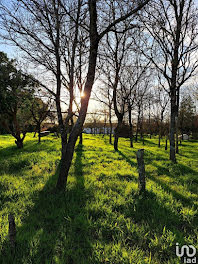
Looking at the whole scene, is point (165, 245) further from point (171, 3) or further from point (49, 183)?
point (171, 3)

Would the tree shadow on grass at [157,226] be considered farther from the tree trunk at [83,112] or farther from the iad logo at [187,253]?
the tree trunk at [83,112]

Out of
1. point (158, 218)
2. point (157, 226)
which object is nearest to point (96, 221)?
point (157, 226)

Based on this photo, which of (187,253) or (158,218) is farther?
(158,218)

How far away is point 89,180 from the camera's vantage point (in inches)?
221

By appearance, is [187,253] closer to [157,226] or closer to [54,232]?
[157,226]

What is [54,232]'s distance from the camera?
9.52 feet

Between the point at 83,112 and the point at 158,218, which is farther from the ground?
the point at 83,112

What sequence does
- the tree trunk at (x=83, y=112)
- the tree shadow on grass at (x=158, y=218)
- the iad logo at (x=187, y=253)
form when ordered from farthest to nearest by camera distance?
the tree trunk at (x=83, y=112) < the tree shadow on grass at (x=158, y=218) < the iad logo at (x=187, y=253)

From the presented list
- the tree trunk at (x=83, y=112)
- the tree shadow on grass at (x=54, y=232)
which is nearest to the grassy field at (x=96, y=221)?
the tree shadow on grass at (x=54, y=232)

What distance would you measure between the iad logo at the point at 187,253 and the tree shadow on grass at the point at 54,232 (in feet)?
5.03

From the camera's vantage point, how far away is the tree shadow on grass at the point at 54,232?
2361 millimetres

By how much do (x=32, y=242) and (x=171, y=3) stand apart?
473 inches

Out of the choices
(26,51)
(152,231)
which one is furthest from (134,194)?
(26,51)

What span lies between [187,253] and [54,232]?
7.96 feet
